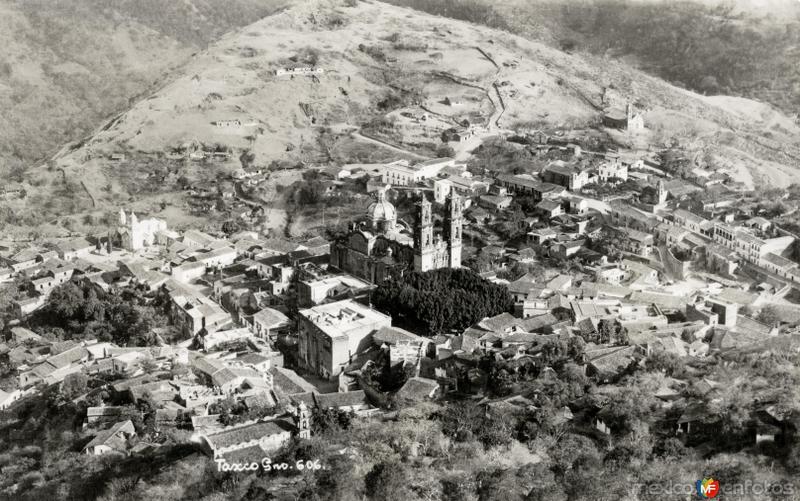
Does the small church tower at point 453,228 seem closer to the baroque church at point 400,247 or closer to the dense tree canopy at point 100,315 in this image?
the baroque church at point 400,247

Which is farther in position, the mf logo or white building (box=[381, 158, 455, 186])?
white building (box=[381, 158, 455, 186])

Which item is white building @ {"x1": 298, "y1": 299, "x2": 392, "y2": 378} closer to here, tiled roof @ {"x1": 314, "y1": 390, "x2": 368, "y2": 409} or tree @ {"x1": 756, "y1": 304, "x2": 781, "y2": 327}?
tiled roof @ {"x1": 314, "y1": 390, "x2": 368, "y2": 409}

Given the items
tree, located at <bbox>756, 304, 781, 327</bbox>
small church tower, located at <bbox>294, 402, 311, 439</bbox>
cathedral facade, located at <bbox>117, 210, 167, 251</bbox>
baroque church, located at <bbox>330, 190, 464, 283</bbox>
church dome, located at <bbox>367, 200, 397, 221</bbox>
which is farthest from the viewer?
cathedral facade, located at <bbox>117, 210, 167, 251</bbox>

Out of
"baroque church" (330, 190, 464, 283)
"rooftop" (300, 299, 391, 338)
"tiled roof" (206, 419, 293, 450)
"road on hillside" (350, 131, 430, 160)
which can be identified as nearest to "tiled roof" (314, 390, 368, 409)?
"tiled roof" (206, 419, 293, 450)

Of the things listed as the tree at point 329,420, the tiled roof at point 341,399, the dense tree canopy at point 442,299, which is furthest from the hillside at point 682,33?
the tree at point 329,420

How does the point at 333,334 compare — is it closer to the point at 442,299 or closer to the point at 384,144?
the point at 442,299

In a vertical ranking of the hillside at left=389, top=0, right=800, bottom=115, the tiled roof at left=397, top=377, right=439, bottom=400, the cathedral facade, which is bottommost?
the cathedral facade

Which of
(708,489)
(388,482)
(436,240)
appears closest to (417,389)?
(388,482)
